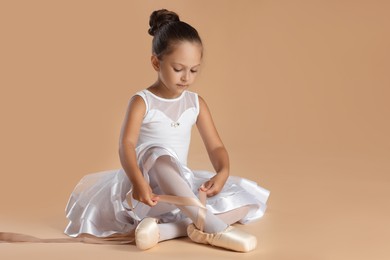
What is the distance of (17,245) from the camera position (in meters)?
2.47

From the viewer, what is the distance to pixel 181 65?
2.59 metres

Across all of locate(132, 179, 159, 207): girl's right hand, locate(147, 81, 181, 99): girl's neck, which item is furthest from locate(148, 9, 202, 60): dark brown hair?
locate(132, 179, 159, 207): girl's right hand

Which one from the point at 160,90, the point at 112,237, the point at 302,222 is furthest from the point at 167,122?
the point at 302,222

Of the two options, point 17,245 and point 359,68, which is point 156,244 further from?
point 359,68

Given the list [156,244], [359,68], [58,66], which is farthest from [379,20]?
[156,244]

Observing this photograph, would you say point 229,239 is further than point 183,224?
No

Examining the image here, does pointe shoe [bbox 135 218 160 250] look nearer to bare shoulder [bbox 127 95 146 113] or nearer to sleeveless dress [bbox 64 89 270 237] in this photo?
sleeveless dress [bbox 64 89 270 237]

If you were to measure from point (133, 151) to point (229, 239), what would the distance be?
464mm

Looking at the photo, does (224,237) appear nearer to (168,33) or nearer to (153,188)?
(153,188)

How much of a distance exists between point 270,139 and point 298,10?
1.06 meters

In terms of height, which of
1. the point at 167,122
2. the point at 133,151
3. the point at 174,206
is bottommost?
the point at 174,206

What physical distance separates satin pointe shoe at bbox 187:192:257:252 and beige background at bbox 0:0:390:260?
0.10 ft

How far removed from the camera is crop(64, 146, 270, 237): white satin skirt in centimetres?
261

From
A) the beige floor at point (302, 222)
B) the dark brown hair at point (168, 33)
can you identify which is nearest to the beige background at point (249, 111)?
the beige floor at point (302, 222)
